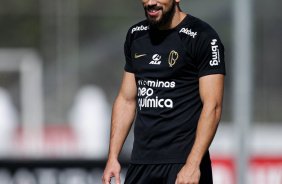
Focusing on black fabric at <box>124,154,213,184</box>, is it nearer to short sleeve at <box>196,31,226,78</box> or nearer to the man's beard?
short sleeve at <box>196,31,226,78</box>

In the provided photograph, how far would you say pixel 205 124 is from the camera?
334 cm

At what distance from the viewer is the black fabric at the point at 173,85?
11.4ft

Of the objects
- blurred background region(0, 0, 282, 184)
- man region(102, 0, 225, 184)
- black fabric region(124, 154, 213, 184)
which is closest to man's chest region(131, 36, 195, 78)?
man region(102, 0, 225, 184)

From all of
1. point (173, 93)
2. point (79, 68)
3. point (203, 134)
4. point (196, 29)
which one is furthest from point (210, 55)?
point (79, 68)

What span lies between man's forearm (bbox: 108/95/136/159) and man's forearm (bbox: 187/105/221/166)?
→ 0.64 meters

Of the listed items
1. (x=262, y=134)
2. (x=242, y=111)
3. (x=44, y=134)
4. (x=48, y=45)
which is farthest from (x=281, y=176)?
(x=48, y=45)

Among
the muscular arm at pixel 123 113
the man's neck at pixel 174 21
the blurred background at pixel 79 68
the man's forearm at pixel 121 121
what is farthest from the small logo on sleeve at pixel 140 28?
the blurred background at pixel 79 68

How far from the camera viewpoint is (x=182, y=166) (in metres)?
3.51

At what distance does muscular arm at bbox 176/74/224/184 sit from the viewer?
330 centimetres

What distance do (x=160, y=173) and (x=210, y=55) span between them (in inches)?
26.7

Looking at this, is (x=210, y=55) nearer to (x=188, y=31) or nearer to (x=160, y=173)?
(x=188, y=31)

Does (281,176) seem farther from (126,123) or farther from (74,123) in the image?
(74,123)

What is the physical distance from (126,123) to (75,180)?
99.8 inches

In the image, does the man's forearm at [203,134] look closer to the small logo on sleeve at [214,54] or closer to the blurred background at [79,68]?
the small logo on sleeve at [214,54]
